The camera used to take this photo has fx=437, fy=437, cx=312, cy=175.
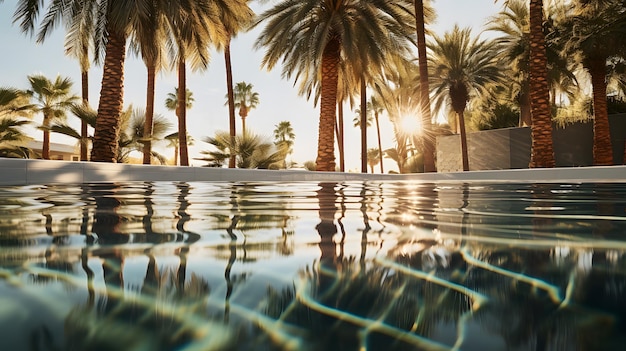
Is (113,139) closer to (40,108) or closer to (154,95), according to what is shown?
(154,95)

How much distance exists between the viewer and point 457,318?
0.62 metres

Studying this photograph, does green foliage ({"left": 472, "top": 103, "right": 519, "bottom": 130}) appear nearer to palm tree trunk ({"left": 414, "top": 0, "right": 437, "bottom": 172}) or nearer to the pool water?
palm tree trunk ({"left": 414, "top": 0, "right": 437, "bottom": 172})

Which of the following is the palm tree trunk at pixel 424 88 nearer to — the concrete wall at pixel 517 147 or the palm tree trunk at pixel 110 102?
the palm tree trunk at pixel 110 102

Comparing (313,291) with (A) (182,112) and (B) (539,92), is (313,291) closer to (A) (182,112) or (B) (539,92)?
(B) (539,92)

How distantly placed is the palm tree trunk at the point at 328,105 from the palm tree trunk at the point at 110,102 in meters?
6.29

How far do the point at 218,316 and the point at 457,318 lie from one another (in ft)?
1.10

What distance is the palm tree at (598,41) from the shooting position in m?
13.7

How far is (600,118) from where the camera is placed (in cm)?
1541

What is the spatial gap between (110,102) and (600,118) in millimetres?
15796

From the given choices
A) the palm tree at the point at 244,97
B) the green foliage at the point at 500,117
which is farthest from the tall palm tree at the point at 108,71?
the palm tree at the point at 244,97

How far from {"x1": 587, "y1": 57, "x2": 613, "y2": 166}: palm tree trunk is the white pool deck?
6876mm

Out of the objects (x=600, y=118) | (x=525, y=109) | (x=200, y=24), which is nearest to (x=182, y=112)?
(x=200, y=24)

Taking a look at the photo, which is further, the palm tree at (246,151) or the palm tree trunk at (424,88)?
the palm tree at (246,151)

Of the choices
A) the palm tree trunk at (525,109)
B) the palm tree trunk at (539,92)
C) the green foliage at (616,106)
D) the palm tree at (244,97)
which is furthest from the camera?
the palm tree at (244,97)
